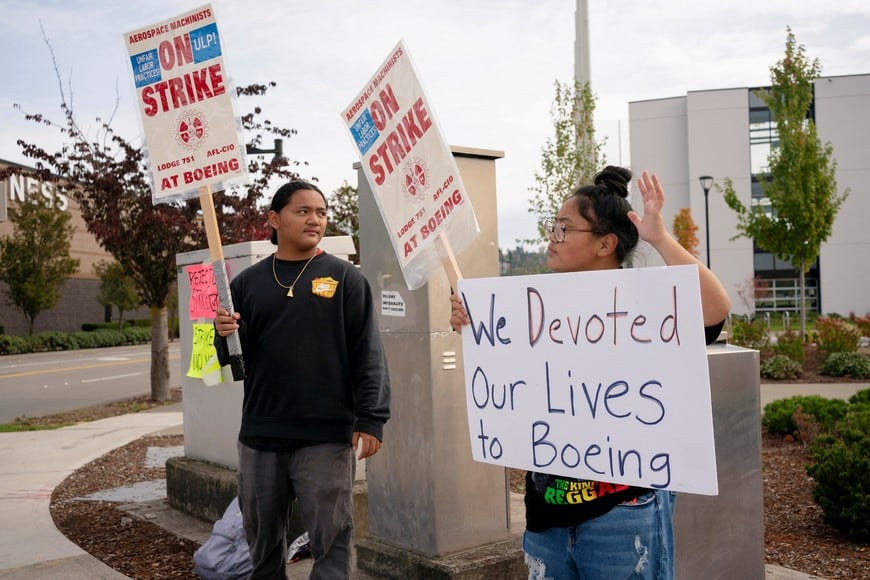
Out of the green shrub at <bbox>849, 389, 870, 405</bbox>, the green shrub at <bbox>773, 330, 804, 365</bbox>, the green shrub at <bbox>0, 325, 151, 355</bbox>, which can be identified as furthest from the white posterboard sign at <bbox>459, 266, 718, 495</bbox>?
the green shrub at <bbox>0, 325, 151, 355</bbox>

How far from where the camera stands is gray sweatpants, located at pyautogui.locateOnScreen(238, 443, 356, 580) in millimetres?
3268

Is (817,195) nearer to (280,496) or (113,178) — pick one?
(113,178)

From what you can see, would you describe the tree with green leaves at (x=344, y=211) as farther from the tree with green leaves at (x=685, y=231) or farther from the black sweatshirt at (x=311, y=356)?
the tree with green leaves at (x=685, y=231)

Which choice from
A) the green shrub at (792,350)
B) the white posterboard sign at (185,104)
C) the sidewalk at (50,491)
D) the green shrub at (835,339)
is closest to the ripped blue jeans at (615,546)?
the white posterboard sign at (185,104)

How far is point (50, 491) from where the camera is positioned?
714cm

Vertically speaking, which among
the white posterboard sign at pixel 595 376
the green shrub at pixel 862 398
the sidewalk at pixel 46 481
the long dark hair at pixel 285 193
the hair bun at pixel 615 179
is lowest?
the sidewalk at pixel 46 481

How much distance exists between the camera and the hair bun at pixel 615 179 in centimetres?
246

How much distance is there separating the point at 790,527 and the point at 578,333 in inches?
141

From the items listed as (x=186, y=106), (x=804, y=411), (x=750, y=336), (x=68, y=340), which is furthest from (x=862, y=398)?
(x=68, y=340)

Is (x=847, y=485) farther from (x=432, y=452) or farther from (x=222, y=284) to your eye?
(x=222, y=284)

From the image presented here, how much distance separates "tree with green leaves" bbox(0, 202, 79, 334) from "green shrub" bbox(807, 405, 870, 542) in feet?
103

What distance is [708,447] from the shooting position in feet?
7.07

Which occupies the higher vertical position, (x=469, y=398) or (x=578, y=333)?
(x=578, y=333)

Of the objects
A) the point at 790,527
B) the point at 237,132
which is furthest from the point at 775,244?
the point at 237,132
